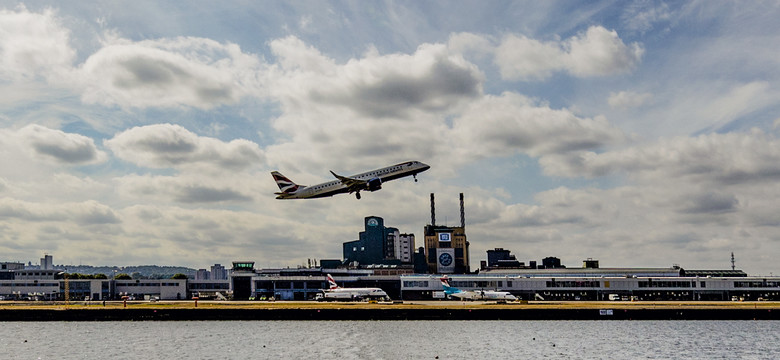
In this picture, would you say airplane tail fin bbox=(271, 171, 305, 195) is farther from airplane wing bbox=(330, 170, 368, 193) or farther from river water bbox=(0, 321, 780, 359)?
river water bbox=(0, 321, 780, 359)

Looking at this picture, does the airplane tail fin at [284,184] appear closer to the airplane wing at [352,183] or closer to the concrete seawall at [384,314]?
the airplane wing at [352,183]

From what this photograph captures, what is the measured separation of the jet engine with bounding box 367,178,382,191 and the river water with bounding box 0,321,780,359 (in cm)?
2879

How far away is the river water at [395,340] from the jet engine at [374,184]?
28.8 meters

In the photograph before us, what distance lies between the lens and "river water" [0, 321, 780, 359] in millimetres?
107188

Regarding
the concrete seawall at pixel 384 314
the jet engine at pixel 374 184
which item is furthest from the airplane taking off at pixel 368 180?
the concrete seawall at pixel 384 314

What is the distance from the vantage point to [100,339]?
129m

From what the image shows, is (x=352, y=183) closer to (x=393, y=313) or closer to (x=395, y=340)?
(x=393, y=313)

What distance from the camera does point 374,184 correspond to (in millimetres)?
160625

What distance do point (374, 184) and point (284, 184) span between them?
32915mm

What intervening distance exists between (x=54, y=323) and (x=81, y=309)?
28.9 feet

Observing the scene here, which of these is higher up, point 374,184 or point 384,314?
point 374,184

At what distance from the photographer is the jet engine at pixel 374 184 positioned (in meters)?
160

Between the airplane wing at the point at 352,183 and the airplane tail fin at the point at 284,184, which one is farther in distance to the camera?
the airplane tail fin at the point at 284,184

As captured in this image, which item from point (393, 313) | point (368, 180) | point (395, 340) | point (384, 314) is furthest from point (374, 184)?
point (395, 340)
